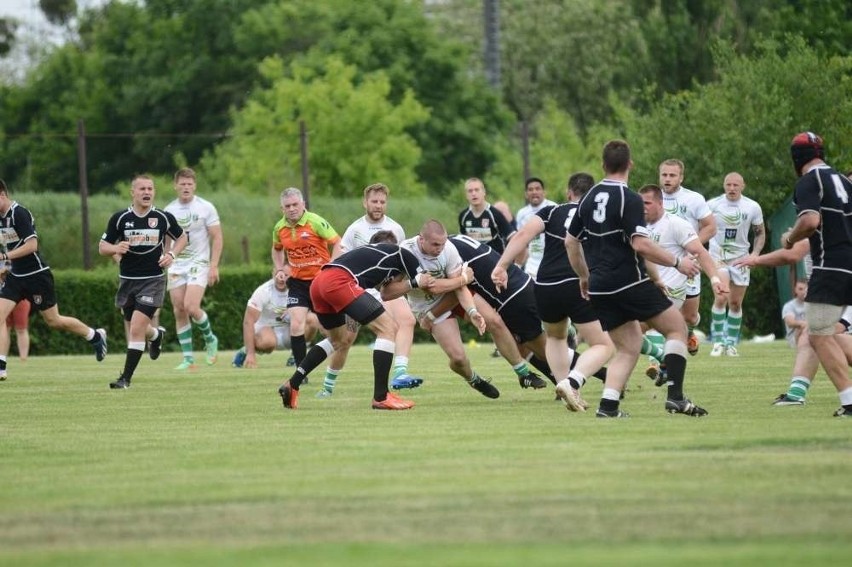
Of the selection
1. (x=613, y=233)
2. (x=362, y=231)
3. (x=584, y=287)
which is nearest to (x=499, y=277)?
(x=584, y=287)

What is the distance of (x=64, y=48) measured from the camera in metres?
67.1

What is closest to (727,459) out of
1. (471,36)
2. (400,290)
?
(400,290)

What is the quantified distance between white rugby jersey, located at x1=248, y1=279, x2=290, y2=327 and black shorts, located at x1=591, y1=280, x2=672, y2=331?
31.7 feet

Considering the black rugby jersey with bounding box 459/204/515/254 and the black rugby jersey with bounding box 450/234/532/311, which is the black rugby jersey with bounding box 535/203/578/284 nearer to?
the black rugby jersey with bounding box 450/234/532/311

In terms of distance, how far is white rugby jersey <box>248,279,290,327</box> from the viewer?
2209 centimetres

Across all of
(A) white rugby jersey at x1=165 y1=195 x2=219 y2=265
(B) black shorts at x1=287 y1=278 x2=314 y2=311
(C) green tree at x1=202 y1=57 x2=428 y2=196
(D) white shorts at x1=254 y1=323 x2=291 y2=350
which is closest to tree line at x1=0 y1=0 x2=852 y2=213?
(C) green tree at x1=202 y1=57 x2=428 y2=196

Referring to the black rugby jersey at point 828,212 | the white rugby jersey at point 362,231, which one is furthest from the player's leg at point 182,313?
the black rugby jersey at point 828,212

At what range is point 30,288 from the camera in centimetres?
1945

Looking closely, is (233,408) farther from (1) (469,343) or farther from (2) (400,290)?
(1) (469,343)

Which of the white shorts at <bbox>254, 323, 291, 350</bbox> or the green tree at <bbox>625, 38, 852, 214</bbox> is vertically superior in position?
the green tree at <bbox>625, 38, 852, 214</bbox>

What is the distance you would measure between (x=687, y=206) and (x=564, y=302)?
6.07 m

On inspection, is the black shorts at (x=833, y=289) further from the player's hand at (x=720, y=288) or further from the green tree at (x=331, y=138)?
the green tree at (x=331, y=138)

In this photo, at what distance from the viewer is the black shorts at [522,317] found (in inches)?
616

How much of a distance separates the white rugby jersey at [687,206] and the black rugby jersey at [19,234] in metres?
7.31
